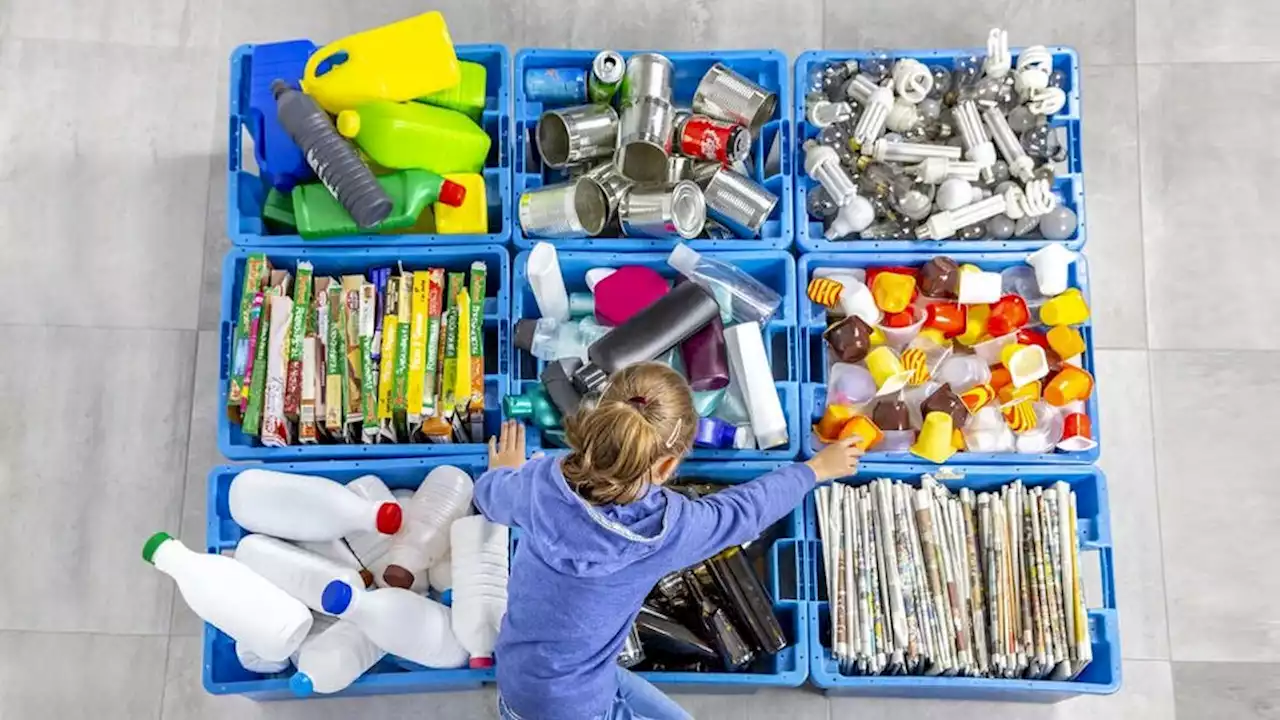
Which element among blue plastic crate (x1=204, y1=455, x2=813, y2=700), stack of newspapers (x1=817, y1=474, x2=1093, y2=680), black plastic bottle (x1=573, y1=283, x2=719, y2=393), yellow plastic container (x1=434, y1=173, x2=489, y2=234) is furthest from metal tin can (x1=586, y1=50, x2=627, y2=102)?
stack of newspapers (x1=817, y1=474, x2=1093, y2=680)

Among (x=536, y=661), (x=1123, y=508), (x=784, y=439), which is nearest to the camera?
(x=536, y=661)

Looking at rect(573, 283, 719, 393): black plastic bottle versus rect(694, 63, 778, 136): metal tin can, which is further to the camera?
rect(694, 63, 778, 136): metal tin can

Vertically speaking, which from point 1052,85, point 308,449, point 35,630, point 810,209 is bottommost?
point 35,630

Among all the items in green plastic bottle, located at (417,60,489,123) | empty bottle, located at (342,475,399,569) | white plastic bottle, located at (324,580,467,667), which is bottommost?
white plastic bottle, located at (324,580,467,667)

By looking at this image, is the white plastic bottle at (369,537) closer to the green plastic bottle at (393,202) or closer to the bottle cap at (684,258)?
the green plastic bottle at (393,202)

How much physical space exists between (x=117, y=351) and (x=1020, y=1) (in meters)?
1.64

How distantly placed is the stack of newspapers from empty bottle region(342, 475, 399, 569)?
0.62 meters

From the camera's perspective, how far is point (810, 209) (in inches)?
61.8

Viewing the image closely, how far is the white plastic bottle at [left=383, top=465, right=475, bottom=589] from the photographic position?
147cm

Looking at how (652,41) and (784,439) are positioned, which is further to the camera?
(652,41)

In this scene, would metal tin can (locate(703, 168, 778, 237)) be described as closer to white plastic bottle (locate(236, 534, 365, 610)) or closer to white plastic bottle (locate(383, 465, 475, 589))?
white plastic bottle (locate(383, 465, 475, 589))

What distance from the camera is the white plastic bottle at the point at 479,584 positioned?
4.66 feet

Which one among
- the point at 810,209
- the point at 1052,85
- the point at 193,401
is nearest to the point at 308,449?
the point at 193,401

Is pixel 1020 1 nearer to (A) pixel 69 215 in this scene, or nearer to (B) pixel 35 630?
(A) pixel 69 215
